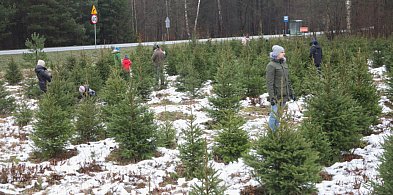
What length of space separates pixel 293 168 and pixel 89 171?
13.6 ft

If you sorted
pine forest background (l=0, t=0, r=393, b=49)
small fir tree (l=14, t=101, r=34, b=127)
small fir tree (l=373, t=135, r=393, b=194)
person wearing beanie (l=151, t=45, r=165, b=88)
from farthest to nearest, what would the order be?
pine forest background (l=0, t=0, r=393, b=49), person wearing beanie (l=151, t=45, r=165, b=88), small fir tree (l=14, t=101, r=34, b=127), small fir tree (l=373, t=135, r=393, b=194)

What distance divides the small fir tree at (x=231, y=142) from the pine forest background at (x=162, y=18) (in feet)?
30.4

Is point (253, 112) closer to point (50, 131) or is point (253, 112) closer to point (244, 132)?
point (244, 132)

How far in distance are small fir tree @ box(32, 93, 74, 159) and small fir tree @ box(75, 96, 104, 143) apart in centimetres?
83

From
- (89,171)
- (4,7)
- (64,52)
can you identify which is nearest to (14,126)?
(89,171)

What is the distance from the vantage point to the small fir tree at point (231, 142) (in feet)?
25.5

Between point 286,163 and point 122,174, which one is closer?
point 286,163

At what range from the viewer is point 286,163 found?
5.79 meters

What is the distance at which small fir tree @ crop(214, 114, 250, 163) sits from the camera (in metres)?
7.78

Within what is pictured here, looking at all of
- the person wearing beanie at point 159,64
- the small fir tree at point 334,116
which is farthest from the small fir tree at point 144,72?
the small fir tree at point 334,116

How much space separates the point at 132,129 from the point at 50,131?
6.16 ft

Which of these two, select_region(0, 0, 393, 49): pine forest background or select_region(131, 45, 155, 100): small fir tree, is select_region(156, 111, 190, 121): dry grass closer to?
select_region(131, 45, 155, 100): small fir tree

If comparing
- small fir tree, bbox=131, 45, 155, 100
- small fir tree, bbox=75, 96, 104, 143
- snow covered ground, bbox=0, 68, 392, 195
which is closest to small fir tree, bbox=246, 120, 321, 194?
snow covered ground, bbox=0, 68, 392, 195

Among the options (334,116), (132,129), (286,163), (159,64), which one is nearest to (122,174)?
(132,129)
